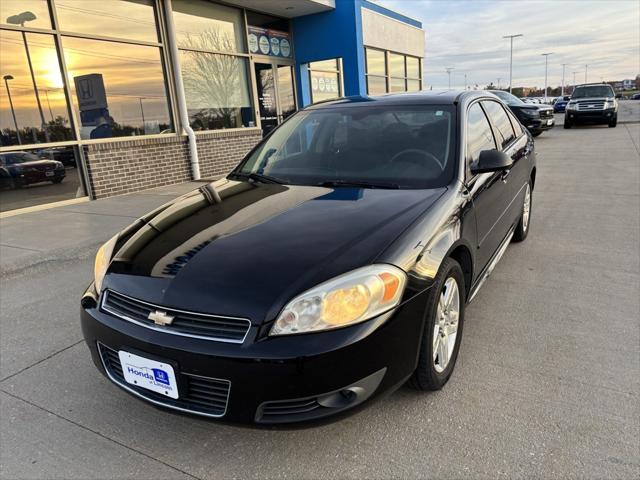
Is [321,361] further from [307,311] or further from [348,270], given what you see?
[348,270]

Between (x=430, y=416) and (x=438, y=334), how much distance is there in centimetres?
40

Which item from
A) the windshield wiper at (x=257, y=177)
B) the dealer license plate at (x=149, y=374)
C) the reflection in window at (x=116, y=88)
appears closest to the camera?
the dealer license plate at (x=149, y=374)

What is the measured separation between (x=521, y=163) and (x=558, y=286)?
126 cm

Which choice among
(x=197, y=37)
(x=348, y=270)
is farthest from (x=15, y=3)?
(x=348, y=270)

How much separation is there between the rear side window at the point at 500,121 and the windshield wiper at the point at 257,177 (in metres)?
1.83

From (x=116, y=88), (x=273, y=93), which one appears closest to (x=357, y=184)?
(x=116, y=88)

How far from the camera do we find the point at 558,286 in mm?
3994

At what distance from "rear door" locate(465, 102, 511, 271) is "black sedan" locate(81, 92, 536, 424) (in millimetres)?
29

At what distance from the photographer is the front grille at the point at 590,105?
20172 mm

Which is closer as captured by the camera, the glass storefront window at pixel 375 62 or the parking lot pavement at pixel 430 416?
the parking lot pavement at pixel 430 416

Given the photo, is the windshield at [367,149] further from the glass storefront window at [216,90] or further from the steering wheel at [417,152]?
the glass storefront window at [216,90]

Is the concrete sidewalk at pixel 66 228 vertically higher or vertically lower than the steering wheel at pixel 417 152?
lower

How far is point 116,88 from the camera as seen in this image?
8.66 m

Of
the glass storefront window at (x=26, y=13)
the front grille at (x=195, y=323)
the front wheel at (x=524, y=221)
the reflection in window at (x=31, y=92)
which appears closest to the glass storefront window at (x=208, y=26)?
the glass storefront window at (x=26, y=13)
